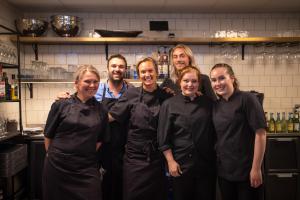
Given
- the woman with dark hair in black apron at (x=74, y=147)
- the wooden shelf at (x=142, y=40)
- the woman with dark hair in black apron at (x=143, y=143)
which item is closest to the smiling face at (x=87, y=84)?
the woman with dark hair in black apron at (x=74, y=147)

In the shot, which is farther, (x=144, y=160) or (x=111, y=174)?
(x=111, y=174)

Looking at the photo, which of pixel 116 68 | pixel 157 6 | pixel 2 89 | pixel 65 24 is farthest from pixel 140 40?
pixel 2 89

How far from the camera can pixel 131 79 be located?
357 centimetres

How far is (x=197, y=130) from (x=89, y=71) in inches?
33.3

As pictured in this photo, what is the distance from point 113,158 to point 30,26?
2.15 metres

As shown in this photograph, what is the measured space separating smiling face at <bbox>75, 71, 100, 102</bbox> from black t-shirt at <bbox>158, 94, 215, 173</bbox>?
20.4 inches

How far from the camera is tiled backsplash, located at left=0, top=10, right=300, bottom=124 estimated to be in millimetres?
3893

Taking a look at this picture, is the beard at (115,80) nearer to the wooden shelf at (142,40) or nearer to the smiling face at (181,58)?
the smiling face at (181,58)

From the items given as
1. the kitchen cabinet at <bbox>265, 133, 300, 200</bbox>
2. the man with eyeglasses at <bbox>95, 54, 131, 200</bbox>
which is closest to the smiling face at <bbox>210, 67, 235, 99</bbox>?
the man with eyeglasses at <bbox>95, 54, 131, 200</bbox>

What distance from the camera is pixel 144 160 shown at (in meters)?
2.05

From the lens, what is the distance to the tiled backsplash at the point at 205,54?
3893mm

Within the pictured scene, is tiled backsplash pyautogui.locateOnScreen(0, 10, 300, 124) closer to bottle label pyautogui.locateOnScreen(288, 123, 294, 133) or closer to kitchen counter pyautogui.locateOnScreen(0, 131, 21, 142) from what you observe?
bottle label pyautogui.locateOnScreen(288, 123, 294, 133)

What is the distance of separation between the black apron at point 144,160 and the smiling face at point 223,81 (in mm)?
473

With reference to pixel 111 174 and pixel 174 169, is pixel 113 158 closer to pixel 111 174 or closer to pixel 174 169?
pixel 111 174
